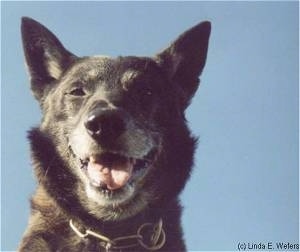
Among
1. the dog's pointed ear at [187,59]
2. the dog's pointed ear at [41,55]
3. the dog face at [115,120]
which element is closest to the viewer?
the dog face at [115,120]

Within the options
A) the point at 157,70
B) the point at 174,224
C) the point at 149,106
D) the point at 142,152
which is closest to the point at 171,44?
the point at 157,70

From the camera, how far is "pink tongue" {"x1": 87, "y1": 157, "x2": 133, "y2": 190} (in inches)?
237

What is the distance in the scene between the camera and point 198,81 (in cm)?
746

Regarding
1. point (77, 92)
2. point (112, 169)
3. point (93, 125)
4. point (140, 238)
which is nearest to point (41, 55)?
point (77, 92)

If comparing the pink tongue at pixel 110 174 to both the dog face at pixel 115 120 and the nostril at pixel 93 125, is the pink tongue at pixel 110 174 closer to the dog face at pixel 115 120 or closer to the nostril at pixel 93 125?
the dog face at pixel 115 120

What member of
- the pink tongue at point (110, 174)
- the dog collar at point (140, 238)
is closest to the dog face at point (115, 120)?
the pink tongue at point (110, 174)

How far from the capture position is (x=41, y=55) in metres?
7.32

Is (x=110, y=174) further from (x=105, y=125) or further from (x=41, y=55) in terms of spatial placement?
(x=41, y=55)

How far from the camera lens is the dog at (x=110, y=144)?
240 inches

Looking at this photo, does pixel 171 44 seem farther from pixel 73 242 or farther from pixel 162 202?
pixel 73 242

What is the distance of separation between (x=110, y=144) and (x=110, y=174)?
31 cm

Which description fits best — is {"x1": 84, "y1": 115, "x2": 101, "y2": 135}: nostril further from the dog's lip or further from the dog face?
the dog's lip

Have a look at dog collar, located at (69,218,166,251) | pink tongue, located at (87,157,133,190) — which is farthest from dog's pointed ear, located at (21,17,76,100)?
dog collar, located at (69,218,166,251)

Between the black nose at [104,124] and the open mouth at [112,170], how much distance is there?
0.18m
